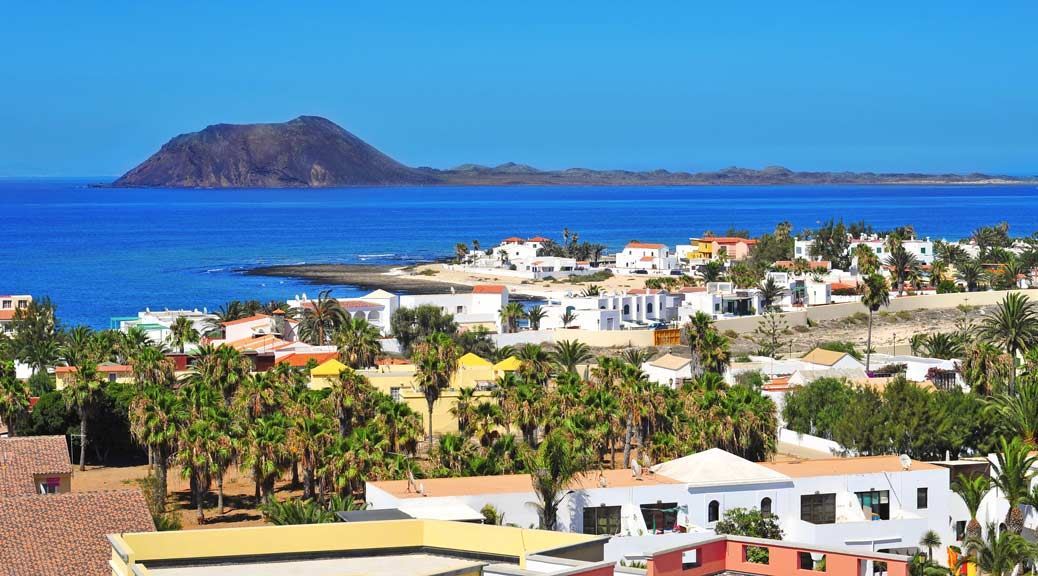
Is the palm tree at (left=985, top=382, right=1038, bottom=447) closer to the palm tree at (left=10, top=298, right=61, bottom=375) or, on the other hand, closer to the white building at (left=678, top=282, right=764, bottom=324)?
the palm tree at (left=10, top=298, right=61, bottom=375)

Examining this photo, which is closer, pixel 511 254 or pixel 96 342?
pixel 96 342

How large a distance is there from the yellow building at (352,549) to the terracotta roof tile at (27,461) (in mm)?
13902

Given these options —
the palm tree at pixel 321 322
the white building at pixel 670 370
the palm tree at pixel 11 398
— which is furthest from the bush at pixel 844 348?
the palm tree at pixel 11 398

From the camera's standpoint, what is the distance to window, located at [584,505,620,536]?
3534cm

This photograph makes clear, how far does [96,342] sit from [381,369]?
11.5 meters

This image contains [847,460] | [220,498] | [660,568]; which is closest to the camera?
[660,568]

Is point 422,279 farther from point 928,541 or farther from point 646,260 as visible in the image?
point 928,541

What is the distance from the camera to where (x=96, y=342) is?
202ft

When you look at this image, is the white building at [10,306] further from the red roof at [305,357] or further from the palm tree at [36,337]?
the red roof at [305,357]

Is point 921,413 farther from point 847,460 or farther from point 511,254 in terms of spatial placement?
point 511,254

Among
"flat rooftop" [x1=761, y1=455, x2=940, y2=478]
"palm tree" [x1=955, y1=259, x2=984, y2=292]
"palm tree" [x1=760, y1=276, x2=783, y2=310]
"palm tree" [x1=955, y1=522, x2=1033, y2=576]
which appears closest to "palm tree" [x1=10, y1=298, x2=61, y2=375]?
"flat rooftop" [x1=761, y1=455, x2=940, y2=478]

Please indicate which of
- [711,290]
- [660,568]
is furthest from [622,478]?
[711,290]

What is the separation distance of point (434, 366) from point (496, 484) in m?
13.7

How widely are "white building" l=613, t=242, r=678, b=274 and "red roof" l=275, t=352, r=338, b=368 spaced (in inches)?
2800
